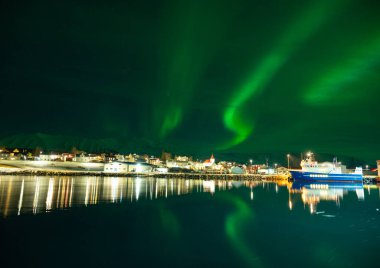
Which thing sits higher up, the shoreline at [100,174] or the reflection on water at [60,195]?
the shoreline at [100,174]

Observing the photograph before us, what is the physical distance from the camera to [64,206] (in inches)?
1016

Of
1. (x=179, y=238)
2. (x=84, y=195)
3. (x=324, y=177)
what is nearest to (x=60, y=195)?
(x=84, y=195)

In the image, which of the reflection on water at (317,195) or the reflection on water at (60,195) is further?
the reflection on water at (317,195)

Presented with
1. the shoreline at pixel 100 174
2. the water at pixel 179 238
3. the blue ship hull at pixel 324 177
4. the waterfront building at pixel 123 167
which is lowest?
the water at pixel 179 238

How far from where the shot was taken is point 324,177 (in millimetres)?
86875

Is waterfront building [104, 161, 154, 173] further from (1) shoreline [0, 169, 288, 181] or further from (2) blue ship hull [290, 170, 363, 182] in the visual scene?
(2) blue ship hull [290, 170, 363, 182]

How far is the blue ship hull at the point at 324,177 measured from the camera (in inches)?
3413

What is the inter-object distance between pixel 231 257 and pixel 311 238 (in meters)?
6.18

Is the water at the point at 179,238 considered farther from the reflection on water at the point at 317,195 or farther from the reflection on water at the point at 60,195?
the reflection on water at the point at 317,195

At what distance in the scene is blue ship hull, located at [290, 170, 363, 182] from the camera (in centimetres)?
8669

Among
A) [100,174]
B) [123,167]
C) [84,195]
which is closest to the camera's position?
[84,195]

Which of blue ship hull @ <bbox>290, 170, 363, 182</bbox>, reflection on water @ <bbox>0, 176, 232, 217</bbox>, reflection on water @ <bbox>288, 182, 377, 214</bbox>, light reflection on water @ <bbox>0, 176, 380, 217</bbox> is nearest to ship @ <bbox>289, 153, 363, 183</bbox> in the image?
blue ship hull @ <bbox>290, 170, 363, 182</bbox>

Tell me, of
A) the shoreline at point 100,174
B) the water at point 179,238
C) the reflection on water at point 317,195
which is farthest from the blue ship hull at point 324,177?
the water at point 179,238

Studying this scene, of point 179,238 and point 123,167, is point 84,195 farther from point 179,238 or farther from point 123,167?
point 123,167
